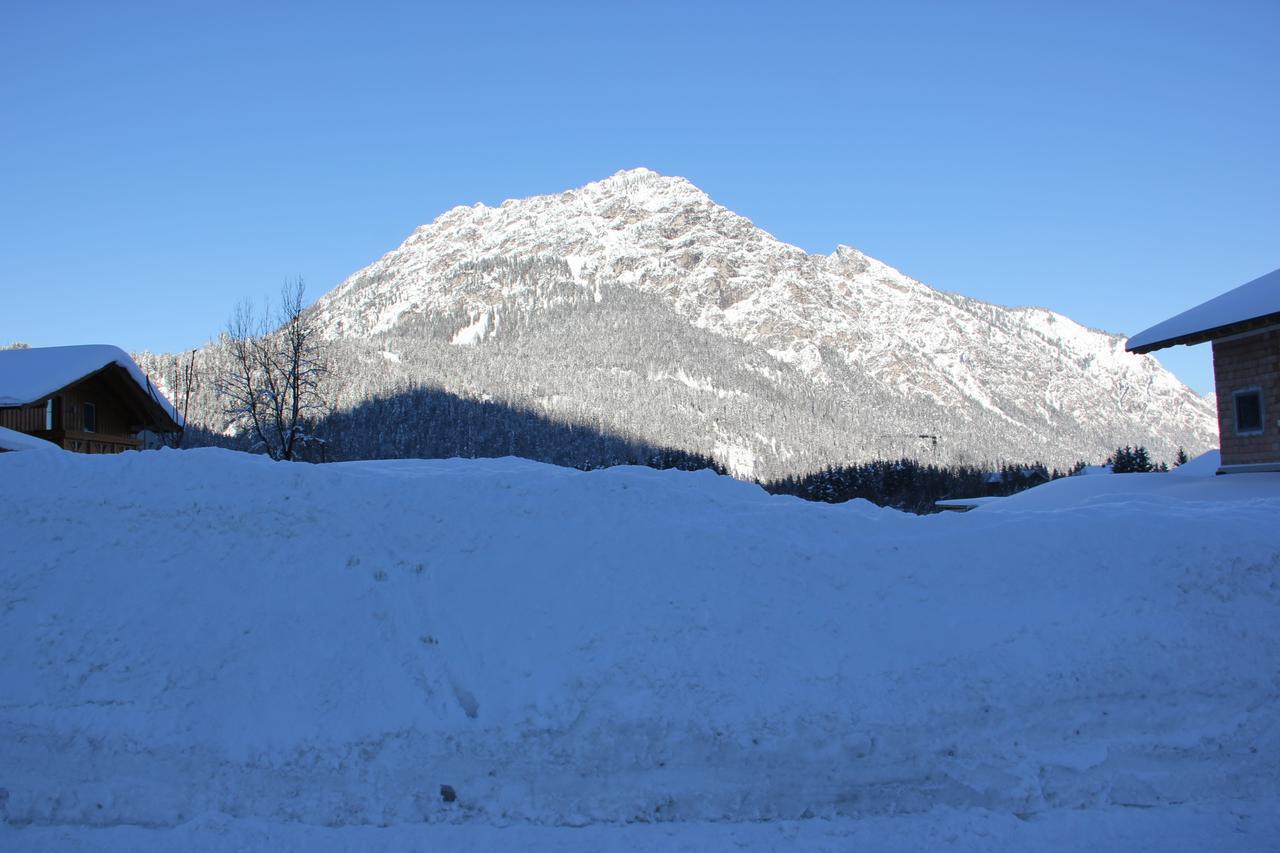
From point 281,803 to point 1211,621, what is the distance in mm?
9248

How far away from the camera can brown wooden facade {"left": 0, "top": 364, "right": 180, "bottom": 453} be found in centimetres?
2278

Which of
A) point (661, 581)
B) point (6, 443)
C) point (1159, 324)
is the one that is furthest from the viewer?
point (1159, 324)

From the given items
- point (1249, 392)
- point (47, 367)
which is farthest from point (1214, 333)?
point (47, 367)

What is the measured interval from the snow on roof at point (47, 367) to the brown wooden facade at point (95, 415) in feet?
0.89

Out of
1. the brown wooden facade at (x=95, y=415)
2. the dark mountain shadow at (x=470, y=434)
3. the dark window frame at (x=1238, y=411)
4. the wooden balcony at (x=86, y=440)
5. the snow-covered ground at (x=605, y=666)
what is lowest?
the snow-covered ground at (x=605, y=666)

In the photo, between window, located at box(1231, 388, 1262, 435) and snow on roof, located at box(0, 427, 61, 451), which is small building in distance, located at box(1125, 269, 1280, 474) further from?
snow on roof, located at box(0, 427, 61, 451)

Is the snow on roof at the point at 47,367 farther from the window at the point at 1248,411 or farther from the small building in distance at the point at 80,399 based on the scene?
the window at the point at 1248,411

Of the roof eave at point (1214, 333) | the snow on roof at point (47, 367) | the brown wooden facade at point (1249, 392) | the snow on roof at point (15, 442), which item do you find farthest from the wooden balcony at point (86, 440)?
the brown wooden facade at point (1249, 392)

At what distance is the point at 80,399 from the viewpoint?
24.6 meters

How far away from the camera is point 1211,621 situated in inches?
321

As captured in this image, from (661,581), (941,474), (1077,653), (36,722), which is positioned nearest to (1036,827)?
(1077,653)

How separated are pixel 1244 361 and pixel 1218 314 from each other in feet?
3.99

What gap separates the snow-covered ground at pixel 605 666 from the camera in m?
6.59

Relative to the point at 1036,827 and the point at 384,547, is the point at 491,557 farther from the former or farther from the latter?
the point at 1036,827
